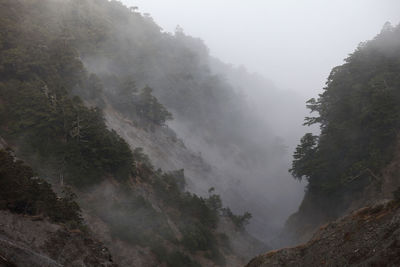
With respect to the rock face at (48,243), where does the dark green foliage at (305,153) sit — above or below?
above

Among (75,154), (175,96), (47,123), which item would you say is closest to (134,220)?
(75,154)

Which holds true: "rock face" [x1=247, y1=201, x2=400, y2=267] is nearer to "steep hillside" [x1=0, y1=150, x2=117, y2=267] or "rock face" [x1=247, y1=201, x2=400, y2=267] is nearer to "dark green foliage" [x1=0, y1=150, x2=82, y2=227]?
"steep hillside" [x1=0, y1=150, x2=117, y2=267]

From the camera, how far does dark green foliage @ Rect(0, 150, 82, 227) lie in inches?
410

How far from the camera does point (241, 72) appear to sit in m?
97.5

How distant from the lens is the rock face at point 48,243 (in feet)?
26.9

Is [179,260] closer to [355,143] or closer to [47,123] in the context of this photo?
[47,123]

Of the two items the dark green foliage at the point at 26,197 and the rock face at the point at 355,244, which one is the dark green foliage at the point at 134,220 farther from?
the rock face at the point at 355,244

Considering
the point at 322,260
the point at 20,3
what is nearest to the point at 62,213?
the point at 322,260

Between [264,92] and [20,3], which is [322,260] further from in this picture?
[264,92]

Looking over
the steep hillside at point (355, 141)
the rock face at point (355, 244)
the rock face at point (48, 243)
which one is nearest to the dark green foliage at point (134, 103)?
the steep hillside at point (355, 141)

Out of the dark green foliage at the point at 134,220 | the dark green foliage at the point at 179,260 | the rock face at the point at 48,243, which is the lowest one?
the dark green foliage at the point at 179,260

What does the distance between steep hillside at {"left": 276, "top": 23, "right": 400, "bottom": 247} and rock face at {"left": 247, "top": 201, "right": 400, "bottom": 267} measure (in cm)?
1339

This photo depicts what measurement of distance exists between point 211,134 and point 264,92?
47.7 metres

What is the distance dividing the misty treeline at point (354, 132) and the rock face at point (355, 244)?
14354mm
